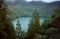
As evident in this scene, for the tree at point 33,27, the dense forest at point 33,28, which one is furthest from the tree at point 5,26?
the tree at point 33,27

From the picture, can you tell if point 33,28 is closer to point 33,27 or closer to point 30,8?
point 33,27

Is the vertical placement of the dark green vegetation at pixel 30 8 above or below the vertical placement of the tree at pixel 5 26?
above

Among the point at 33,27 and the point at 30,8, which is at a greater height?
the point at 30,8

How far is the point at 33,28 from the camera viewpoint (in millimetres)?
1440

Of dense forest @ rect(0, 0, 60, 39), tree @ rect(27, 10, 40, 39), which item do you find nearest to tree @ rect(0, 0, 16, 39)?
dense forest @ rect(0, 0, 60, 39)

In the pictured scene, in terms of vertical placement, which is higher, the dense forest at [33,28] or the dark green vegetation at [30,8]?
the dark green vegetation at [30,8]

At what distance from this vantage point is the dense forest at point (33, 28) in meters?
1.41

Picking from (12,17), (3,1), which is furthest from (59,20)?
(3,1)

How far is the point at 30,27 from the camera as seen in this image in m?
1.44

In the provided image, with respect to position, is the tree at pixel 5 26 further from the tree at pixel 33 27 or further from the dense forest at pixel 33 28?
the tree at pixel 33 27

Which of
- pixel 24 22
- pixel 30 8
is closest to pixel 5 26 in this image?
pixel 24 22

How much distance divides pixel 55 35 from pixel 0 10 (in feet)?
1.90

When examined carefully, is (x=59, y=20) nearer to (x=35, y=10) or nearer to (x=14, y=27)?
(x=35, y=10)

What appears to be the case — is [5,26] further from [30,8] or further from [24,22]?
[30,8]
